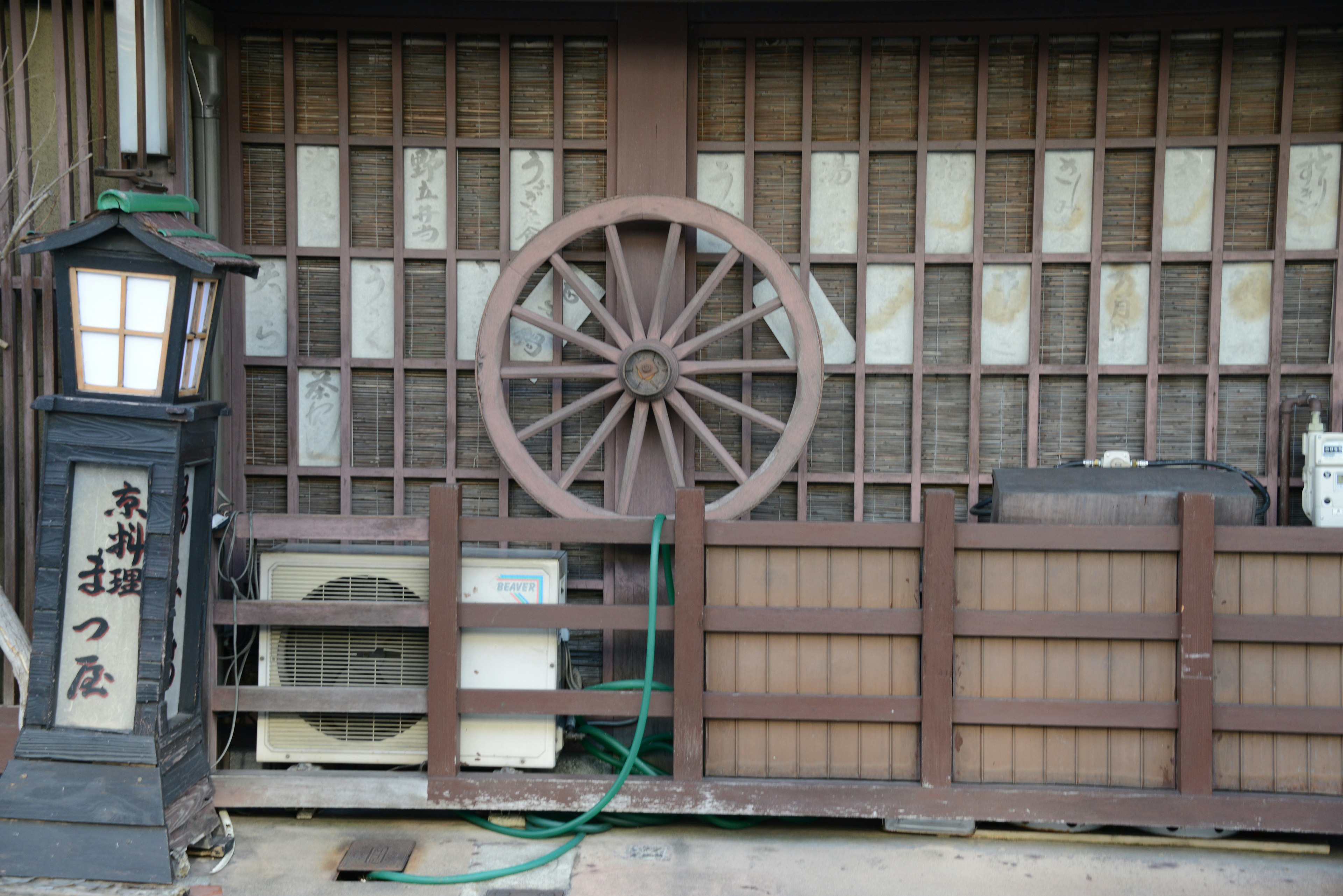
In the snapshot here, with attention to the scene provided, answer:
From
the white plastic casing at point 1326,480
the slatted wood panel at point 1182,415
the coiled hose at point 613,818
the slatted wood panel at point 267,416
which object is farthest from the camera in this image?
the slatted wood panel at point 267,416

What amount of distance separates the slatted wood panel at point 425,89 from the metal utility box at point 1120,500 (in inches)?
117

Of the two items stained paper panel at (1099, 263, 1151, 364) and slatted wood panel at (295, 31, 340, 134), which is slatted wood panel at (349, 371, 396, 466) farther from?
stained paper panel at (1099, 263, 1151, 364)

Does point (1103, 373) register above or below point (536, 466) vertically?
above

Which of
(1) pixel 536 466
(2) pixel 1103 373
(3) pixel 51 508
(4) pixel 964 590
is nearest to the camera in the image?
(3) pixel 51 508

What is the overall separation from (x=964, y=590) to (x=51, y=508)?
3350 mm

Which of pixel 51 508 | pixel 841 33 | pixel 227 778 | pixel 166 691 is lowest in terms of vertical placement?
pixel 227 778

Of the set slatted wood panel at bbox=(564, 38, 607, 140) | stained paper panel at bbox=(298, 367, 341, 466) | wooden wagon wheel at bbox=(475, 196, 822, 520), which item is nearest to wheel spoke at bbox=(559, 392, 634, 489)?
wooden wagon wheel at bbox=(475, 196, 822, 520)

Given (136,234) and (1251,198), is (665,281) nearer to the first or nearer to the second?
(136,234)

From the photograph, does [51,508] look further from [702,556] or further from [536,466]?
[702,556]

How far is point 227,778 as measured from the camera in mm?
3641

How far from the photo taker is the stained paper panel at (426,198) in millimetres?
4223

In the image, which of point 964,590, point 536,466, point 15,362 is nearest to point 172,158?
point 15,362

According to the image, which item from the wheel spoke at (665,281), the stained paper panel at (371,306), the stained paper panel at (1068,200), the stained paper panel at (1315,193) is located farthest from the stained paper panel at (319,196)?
the stained paper panel at (1315,193)

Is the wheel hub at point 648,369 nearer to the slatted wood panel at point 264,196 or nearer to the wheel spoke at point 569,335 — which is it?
the wheel spoke at point 569,335
